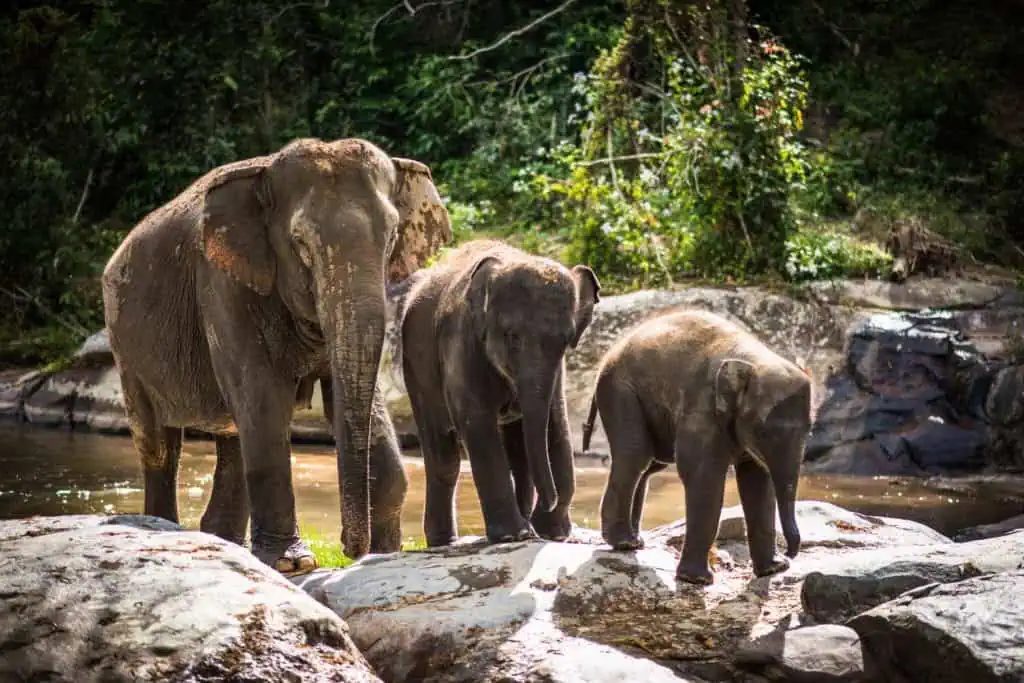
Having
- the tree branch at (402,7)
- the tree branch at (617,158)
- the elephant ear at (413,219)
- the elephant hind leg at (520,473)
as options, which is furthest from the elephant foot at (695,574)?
the tree branch at (402,7)

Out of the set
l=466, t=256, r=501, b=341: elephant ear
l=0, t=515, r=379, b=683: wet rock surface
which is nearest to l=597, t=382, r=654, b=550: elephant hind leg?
l=466, t=256, r=501, b=341: elephant ear

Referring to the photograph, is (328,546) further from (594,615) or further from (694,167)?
(694,167)

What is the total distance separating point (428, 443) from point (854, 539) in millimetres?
2194

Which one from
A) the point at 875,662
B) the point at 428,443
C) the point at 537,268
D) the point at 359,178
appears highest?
the point at 359,178

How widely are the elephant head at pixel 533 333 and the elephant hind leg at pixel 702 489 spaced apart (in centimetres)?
62

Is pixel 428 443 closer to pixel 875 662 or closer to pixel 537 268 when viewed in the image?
pixel 537 268

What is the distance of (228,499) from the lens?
7.93m

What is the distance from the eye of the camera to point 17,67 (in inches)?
763

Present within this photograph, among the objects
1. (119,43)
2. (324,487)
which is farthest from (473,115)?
(324,487)

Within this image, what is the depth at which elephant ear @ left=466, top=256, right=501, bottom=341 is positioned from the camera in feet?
21.9

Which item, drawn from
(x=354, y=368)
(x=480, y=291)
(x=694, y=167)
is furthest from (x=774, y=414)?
(x=694, y=167)

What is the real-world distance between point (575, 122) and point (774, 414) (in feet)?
43.7

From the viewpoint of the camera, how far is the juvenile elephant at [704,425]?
20.4ft

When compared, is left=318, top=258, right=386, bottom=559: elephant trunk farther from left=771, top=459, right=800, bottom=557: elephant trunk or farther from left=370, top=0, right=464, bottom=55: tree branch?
left=370, top=0, right=464, bottom=55: tree branch
